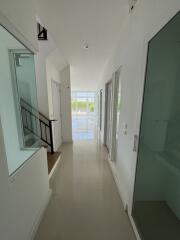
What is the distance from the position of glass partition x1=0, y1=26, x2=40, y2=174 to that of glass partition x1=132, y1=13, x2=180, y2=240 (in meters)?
1.48

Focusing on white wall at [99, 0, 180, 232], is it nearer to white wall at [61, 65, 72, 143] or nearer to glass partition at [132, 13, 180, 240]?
Result: glass partition at [132, 13, 180, 240]

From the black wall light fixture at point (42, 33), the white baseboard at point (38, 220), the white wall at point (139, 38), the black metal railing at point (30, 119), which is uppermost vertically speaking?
the black wall light fixture at point (42, 33)

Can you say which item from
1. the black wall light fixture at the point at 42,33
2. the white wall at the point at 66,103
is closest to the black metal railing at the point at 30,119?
the black wall light fixture at the point at 42,33

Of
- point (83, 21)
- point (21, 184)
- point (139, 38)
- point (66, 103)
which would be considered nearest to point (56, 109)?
point (66, 103)

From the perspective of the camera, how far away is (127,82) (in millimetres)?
1798

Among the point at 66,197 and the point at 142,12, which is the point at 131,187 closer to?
the point at 66,197

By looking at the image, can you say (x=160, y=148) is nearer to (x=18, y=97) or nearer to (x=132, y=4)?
(x=132, y=4)

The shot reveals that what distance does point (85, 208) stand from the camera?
1.73 meters

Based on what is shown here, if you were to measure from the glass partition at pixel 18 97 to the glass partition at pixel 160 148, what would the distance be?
1479mm

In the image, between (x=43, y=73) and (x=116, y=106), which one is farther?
(x=43, y=73)

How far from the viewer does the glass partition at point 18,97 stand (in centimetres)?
157

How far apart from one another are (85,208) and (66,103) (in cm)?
339

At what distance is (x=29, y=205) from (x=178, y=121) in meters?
1.90

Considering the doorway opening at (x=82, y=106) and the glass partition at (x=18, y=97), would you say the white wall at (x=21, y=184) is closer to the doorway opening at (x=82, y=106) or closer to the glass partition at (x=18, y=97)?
the glass partition at (x=18, y=97)
